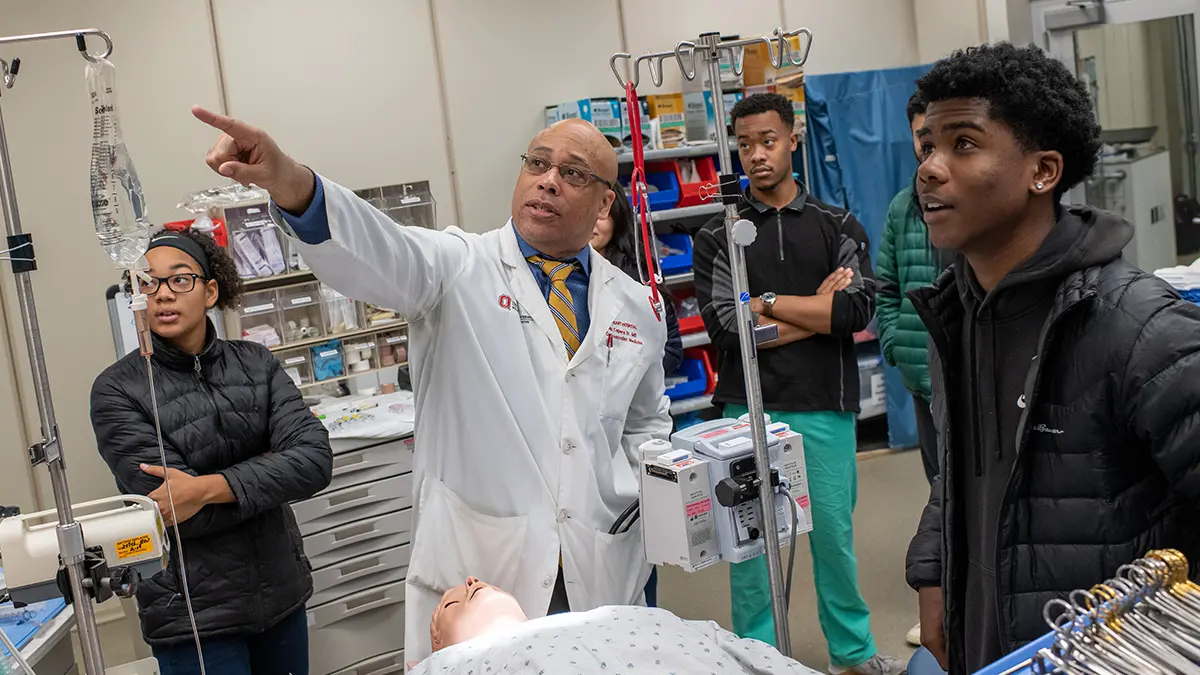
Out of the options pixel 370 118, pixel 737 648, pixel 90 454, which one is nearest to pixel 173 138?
pixel 370 118

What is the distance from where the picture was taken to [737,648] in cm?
177

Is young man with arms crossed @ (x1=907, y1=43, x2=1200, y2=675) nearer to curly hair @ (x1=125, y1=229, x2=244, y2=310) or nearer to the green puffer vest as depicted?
the green puffer vest

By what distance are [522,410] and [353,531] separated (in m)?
1.73

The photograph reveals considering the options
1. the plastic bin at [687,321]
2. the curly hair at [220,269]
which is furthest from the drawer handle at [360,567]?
the plastic bin at [687,321]

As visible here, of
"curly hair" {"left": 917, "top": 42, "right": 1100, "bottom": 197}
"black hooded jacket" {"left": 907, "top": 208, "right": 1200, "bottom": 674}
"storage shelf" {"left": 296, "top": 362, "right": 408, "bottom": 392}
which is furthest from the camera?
"storage shelf" {"left": 296, "top": 362, "right": 408, "bottom": 392}

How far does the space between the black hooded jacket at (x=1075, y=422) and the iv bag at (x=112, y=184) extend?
4.70ft

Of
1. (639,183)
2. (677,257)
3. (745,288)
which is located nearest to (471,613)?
(745,288)

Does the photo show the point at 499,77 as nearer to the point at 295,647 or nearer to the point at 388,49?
the point at 388,49

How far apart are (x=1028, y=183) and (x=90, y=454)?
4214 mm

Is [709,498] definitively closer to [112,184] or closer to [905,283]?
[112,184]

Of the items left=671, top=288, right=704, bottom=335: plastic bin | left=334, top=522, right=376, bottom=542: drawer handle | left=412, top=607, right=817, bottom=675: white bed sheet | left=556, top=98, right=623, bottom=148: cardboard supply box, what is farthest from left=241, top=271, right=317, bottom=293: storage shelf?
left=412, top=607, right=817, bottom=675: white bed sheet

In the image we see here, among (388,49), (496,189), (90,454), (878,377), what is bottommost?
(878,377)

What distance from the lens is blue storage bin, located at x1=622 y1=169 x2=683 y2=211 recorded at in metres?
5.31

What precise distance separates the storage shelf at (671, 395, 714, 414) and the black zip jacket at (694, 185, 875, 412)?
198cm
